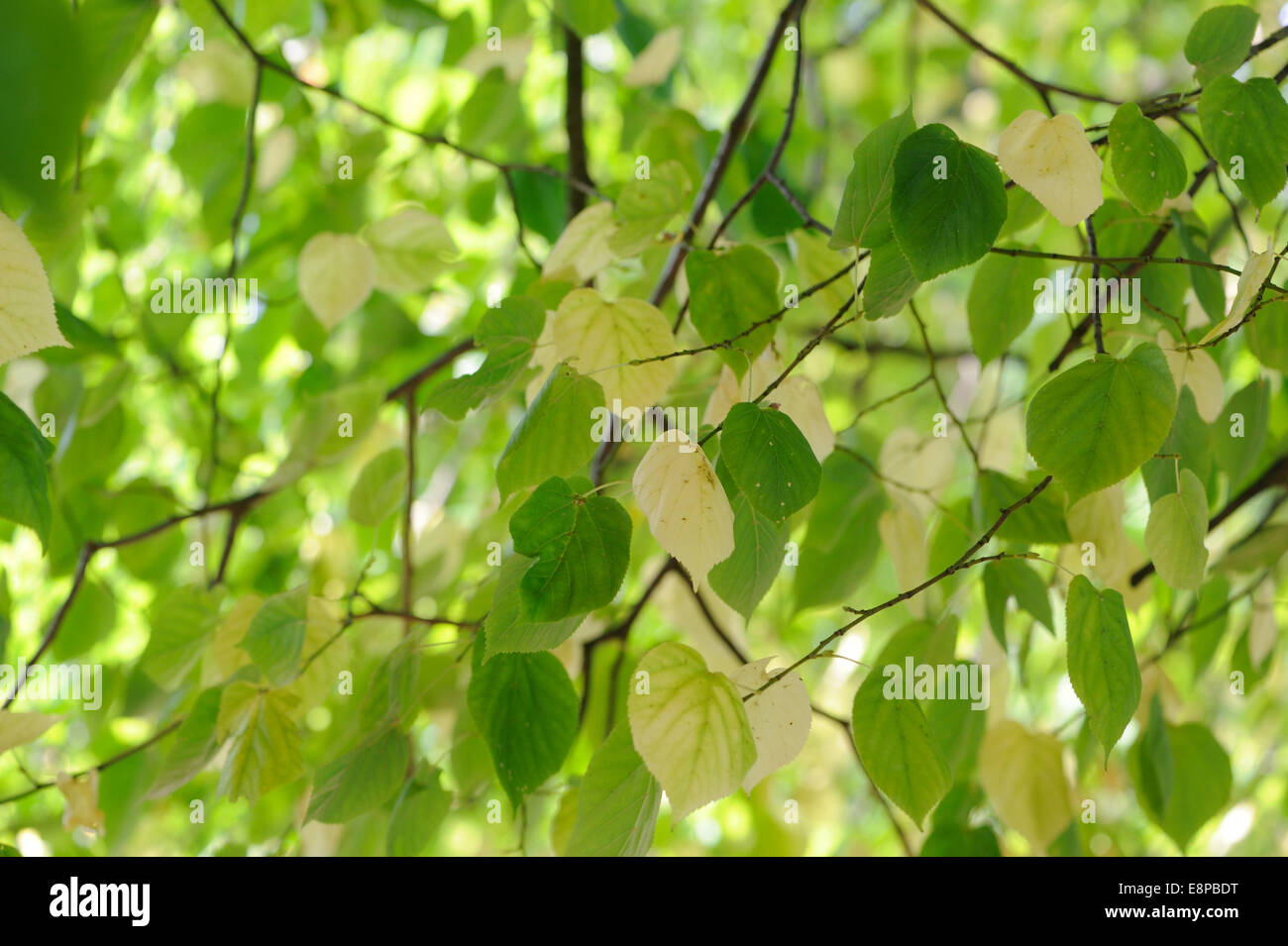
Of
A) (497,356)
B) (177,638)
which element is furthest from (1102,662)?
(177,638)

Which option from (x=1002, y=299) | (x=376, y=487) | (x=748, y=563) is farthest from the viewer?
(x=376, y=487)

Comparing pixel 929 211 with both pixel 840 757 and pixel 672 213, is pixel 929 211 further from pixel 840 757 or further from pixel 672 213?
pixel 840 757

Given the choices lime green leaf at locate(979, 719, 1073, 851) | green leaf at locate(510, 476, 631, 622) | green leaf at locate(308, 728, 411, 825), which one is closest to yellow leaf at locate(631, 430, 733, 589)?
green leaf at locate(510, 476, 631, 622)

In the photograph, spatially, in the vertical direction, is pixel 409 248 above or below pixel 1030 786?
above

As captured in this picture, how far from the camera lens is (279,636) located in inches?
19.7

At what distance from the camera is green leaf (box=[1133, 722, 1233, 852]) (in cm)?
61

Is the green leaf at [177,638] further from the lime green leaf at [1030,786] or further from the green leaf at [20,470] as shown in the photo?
the lime green leaf at [1030,786]

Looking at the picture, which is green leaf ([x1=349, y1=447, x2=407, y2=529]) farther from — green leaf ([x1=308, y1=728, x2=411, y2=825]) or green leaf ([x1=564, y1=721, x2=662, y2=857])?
green leaf ([x1=564, y1=721, x2=662, y2=857])

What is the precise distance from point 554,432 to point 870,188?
16cm

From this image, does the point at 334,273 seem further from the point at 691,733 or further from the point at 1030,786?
the point at 1030,786

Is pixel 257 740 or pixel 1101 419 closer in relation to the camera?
pixel 1101 419

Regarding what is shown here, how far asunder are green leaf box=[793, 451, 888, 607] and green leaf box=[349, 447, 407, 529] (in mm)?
289
